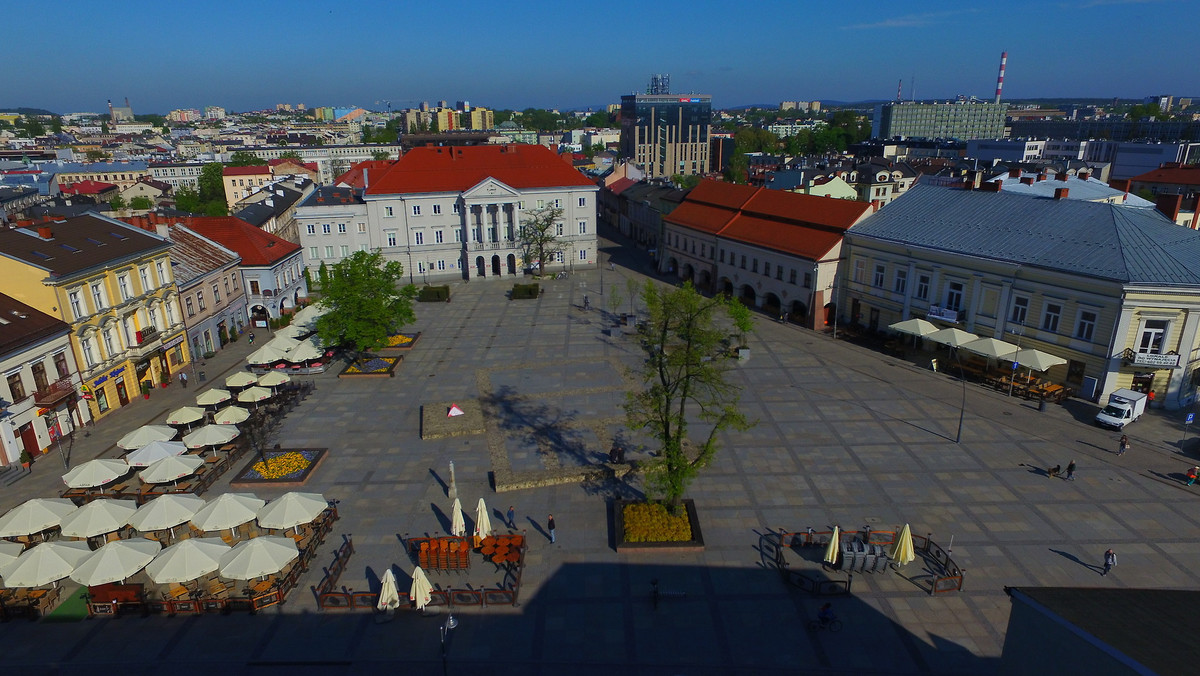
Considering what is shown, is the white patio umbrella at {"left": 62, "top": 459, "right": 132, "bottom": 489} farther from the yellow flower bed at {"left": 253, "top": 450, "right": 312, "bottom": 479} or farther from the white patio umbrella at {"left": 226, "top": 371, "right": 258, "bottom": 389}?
the white patio umbrella at {"left": 226, "top": 371, "right": 258, "bottom": 389}

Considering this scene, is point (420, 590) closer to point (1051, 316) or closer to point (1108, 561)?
point (1108, 561)

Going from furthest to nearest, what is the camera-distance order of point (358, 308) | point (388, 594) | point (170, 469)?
point (358, 308) → point (170, 469) → point (388, 594)

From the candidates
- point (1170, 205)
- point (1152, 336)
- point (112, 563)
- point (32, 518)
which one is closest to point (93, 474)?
point (32, 518)

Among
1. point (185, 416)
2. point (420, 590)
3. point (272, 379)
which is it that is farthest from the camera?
point (272, 379)

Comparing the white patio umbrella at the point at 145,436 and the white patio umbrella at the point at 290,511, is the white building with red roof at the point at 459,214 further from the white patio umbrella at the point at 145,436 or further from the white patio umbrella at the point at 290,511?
the white patio umbrella at the point at 290,511

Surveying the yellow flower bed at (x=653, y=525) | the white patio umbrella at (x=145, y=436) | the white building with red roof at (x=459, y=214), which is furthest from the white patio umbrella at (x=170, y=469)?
the white building with red roof at (x=459, y=214)

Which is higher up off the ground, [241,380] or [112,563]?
[112,563]

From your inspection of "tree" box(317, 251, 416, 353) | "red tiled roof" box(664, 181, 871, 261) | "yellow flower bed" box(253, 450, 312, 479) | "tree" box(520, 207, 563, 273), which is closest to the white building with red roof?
"tree" box(520, 207, 563, 273)
